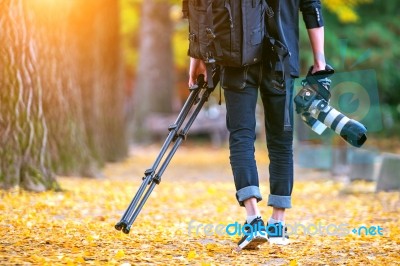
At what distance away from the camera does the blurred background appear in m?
8.39

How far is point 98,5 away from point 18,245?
9971mm

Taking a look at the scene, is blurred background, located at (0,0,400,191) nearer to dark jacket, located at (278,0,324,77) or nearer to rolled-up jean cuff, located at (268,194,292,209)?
dark jacket, located at (278,0,324,77)

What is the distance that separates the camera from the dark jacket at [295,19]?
519 centimetres

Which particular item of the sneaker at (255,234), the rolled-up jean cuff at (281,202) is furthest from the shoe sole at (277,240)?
the sneaker at (255,234)

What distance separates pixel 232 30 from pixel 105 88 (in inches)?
438

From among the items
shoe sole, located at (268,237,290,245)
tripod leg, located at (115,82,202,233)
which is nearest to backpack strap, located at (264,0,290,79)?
tripod leg, located at (115,82,202,233)

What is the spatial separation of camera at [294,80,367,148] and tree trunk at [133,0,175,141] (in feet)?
59.8

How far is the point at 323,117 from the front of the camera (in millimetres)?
5098

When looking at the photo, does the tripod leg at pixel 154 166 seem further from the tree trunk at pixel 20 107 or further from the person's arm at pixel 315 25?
the tree trunk at pixel 20 107

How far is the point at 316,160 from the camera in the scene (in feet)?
47.9

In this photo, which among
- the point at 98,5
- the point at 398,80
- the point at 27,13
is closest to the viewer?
the point at 27,13

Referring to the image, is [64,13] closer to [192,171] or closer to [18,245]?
[192,171]

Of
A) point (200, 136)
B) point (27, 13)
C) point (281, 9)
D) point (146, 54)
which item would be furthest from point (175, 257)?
point (200, 136)

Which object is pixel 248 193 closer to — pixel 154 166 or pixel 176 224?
pixel 154 166
